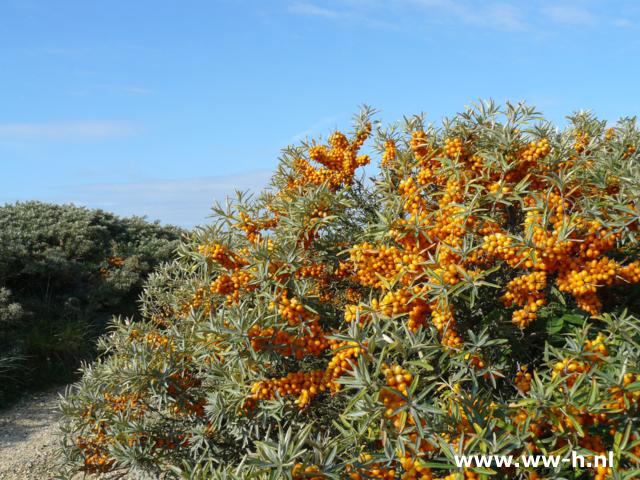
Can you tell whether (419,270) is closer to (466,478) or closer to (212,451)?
(466,478)

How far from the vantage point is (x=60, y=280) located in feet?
25.3

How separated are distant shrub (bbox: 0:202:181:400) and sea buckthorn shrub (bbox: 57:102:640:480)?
3627 millimetres

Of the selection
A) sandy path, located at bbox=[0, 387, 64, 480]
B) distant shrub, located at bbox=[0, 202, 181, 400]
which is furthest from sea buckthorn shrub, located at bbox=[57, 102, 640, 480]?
distant shrub, located at bbox=[0, 202, 181, 400]

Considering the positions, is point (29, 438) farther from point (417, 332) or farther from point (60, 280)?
point (417, 332)

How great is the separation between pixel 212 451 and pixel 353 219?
4.91 ft

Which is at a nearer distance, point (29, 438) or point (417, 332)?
point (417, 332)

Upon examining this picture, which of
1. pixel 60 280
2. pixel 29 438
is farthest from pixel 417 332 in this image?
pixel 60 280

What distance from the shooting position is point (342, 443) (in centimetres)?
205

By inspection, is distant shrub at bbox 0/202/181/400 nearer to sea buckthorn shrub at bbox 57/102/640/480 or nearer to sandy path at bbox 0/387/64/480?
sandy path at bbox 0/387/64/480

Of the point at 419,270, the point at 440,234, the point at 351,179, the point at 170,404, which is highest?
the point at 351,179

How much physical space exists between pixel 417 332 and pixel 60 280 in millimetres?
7027

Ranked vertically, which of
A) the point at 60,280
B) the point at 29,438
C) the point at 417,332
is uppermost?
the point at 417,332

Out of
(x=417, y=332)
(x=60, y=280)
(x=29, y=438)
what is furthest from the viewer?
(x=60, y=280)

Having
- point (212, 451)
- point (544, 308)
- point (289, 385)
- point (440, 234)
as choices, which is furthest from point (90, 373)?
point (544, 308)
